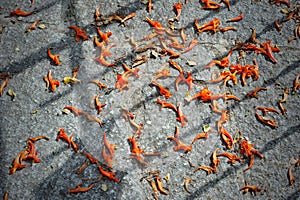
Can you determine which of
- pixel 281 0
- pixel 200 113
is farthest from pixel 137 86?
pixel 281 0

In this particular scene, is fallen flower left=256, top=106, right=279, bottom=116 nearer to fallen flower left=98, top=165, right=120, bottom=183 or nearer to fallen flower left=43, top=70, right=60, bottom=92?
fallen flower left=98, top=165, right=120, bottom=183

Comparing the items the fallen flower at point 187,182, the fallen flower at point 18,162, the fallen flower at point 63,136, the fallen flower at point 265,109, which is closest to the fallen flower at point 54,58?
Result: the fallen flower at point 63,136

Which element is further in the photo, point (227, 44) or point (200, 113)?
point (227, 44)

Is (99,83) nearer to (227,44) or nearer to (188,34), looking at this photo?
(188,34)

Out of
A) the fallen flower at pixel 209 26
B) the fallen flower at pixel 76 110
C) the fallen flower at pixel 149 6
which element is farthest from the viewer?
the fallen flower at pixel 149 6

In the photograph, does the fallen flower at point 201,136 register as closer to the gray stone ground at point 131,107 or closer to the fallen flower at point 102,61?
the gray stone ground at point 131,107

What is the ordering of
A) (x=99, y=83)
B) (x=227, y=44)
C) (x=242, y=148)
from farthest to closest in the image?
(x=227, y=44), (x=99, y=83), (x=242, y=148)

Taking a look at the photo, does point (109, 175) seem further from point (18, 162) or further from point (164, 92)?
point (164, 92)

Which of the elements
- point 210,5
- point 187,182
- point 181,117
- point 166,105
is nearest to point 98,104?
point 166,105

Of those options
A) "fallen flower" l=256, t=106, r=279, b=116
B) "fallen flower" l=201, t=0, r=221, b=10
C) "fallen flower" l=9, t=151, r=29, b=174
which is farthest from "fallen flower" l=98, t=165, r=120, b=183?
"fallen flower" l=201, t=0, r=221, b=10
